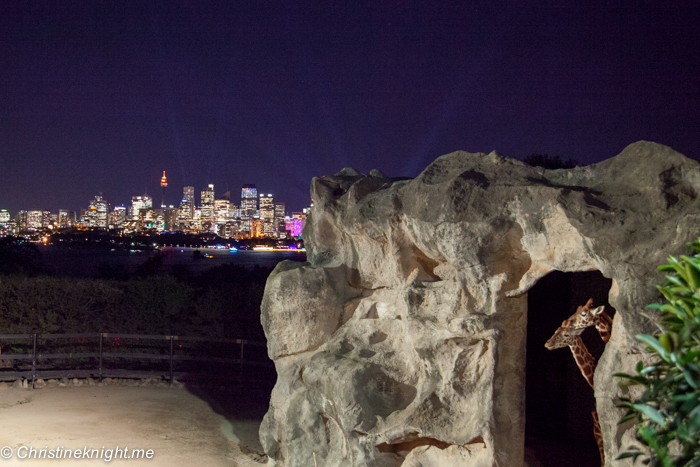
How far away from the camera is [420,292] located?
223 inches

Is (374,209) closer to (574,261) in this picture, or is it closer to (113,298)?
(574,261)

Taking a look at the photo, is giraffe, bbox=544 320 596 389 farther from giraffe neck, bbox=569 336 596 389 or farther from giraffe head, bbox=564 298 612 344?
giraffe head, bbox=564 298 612 344

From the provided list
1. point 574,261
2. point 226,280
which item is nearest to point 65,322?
point 226,280

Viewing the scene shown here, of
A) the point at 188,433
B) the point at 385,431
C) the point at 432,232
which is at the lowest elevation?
the point at 188,433

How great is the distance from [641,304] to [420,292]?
2198 millimetres

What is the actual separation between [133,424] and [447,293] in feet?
20.1

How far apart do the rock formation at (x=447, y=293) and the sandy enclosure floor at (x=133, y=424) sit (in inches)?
65.5

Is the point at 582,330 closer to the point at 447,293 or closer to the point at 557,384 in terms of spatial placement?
the point at 447,293

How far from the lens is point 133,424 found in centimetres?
901

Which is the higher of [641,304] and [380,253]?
[380,253]

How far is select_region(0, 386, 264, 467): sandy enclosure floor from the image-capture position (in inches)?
313

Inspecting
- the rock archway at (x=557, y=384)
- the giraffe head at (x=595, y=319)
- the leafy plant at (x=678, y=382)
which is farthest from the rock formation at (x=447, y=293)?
the rock archway at (x=557, y=384)

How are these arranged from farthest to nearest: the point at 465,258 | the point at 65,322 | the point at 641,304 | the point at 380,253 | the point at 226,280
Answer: the point at 226,280
the point at 65,322
the point at 380,253
the point at 465,258
the point at 641,304

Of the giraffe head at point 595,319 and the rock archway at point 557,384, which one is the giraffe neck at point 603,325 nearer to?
the giraffe head at point 595,319
